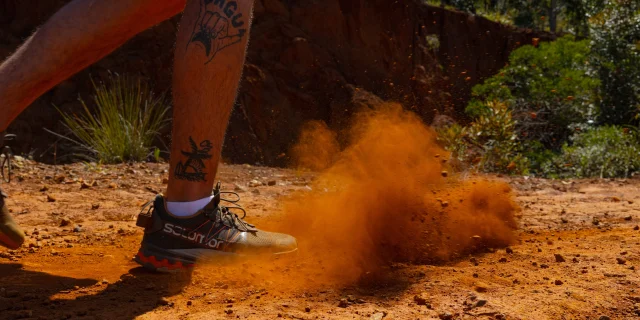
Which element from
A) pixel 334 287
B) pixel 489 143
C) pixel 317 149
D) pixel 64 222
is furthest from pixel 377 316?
pixel 489 143

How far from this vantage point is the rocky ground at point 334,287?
1.96 meters

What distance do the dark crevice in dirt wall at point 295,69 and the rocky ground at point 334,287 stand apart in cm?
461

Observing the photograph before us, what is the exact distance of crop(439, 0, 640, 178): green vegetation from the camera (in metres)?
8.62

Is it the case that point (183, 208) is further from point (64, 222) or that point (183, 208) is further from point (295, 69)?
point (295, 69)

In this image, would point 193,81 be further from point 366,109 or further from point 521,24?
point 521,24

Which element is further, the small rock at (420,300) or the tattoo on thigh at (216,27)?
the tattoo on thigh at (216,27)

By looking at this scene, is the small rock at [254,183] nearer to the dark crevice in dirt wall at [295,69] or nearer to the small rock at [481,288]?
the dark crevice in dirt wall at [295,69]

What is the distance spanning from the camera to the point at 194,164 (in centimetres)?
231

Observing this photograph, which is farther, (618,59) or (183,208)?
(618,59)

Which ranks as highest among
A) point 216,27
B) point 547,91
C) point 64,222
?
point 547,91

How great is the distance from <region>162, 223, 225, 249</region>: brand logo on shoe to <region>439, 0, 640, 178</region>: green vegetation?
6134 millimetres

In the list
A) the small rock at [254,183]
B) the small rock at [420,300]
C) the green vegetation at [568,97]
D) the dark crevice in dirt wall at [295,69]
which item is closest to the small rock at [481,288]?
the small rock at [420,300]

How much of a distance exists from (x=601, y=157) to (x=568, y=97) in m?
1.90

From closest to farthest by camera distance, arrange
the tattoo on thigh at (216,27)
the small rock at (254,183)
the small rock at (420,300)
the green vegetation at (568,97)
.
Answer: the small rock at (420,300)
the tattoo on thigh at (216,27)
the small rock at (254,183)
the green vegetation at (568,97)
